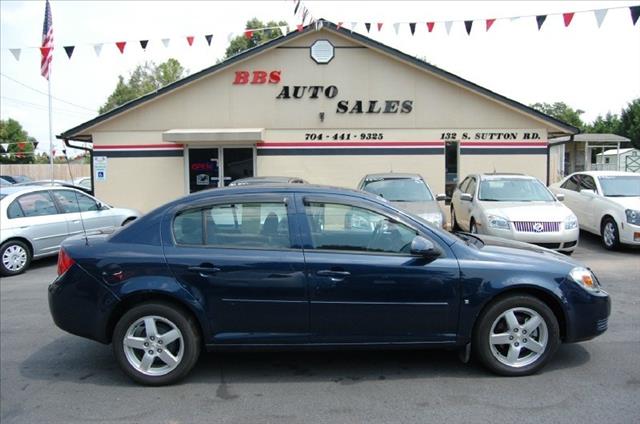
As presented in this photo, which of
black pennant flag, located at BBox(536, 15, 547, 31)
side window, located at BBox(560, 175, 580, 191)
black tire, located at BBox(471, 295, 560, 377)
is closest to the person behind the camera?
black tire, located at BBox(471, 295, 560, 377)

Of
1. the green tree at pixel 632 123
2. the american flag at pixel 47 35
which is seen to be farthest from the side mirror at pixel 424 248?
the green tree at pixel 632 123

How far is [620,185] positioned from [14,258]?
1186 cm

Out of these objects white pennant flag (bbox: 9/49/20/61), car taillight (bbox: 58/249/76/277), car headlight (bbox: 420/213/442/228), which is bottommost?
car taillight (bbox: 58/249/76/277)

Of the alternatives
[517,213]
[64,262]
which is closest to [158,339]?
[64,262]

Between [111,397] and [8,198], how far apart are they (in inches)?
278

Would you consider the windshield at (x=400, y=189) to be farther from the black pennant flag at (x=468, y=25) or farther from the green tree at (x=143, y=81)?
the green tree at (x=143, y=81)

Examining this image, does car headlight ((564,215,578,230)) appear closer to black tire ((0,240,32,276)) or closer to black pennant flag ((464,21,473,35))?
black pennant flag ((464,21,473,35))

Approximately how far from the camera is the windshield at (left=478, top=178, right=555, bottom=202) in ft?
35.7

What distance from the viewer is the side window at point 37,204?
10.0m

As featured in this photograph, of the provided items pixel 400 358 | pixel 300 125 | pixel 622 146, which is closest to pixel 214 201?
pixel 400 358

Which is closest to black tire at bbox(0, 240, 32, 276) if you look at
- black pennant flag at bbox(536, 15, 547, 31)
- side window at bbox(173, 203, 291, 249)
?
side window at bbox(173, 203, 291, 249)

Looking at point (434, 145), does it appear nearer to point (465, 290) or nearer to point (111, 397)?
point (465, 290)

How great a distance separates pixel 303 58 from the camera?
52.0 feet

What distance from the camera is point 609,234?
432 inches
